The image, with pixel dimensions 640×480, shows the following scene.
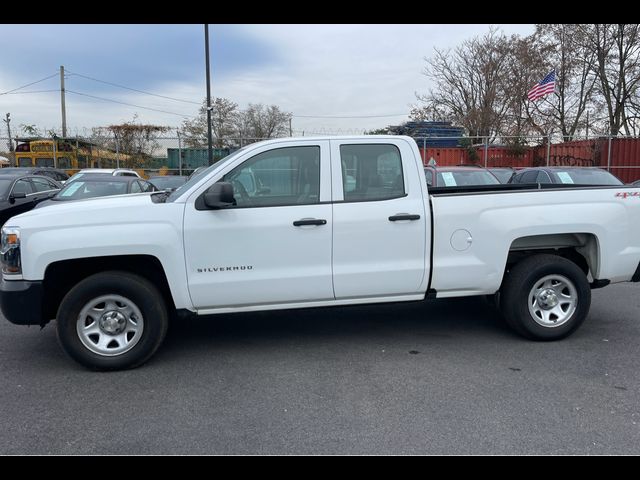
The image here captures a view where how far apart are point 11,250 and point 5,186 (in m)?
8.35

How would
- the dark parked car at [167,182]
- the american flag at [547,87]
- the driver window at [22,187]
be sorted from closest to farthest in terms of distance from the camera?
the driver window at [22,187]
the dark parked car at [167,182]
the american flag at [547,87]

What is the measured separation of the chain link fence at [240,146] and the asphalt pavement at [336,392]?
56.7 ft

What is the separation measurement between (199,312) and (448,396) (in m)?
2.24

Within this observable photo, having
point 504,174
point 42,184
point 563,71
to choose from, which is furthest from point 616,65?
point 42,184

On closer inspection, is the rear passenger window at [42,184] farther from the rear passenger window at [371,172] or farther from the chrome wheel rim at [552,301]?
the chrome wheel rim at [552,301]

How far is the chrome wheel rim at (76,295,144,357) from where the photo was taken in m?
4.42

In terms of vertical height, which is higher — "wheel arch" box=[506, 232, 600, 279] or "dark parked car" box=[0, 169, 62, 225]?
"dark parked car" box=[0, 169, 62, 225]

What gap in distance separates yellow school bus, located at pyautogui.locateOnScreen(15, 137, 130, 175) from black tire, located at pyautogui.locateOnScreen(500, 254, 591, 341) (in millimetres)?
20878

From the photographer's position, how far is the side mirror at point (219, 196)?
4.28m

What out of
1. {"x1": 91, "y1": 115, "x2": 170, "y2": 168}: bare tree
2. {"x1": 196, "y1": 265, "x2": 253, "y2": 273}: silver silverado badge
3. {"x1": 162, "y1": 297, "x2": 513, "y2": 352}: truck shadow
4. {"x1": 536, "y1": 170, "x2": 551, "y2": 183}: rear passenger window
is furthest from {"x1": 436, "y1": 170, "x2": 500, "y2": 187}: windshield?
{"x1": 91, "y1": 115, "x2": 170, "y2": 168}: bare tree

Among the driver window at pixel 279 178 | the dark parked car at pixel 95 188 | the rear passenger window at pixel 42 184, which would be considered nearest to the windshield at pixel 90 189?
the dark parked car at pixel 95 188

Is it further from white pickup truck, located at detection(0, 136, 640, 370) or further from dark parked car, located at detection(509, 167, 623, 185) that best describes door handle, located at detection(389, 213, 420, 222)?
dark parked car, located at detection(509, 167, 623, 185)
